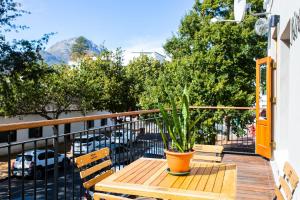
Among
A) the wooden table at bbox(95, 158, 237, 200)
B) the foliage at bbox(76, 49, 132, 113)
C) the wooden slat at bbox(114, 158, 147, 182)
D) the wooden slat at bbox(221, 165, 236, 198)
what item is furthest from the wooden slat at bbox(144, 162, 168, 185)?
the foliage at bbox(76, 49, 132, 113)

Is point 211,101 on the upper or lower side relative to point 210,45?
lower

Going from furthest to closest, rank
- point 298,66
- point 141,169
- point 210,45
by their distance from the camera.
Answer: point 210,45, point 298,66, point 141,169

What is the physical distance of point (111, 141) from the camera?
542 centimetres

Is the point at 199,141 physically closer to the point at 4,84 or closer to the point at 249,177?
the point at 249,177

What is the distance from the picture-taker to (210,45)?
1264cm

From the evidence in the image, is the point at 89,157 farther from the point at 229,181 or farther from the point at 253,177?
the point at 253,177

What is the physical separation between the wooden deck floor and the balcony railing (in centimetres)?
154

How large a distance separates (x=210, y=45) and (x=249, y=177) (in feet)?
28.2

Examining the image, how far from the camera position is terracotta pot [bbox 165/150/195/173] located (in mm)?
2457

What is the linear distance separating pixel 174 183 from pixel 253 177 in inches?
117

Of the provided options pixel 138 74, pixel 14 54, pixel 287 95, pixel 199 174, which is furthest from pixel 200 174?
pixel 138 74

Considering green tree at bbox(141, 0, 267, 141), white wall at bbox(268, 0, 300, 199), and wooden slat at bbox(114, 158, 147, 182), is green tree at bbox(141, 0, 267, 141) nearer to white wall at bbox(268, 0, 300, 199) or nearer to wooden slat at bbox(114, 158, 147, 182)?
white wall at bbox(268, 0, 300, 199)

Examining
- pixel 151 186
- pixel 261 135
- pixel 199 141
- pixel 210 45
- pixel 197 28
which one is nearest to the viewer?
pixel 151 186

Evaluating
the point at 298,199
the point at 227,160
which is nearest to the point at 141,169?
the point at 298,199
